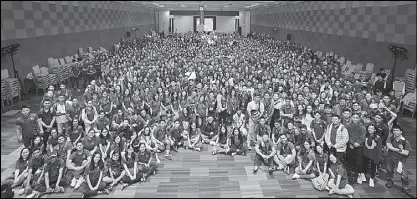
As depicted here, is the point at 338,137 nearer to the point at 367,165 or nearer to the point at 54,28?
the point at 367,165

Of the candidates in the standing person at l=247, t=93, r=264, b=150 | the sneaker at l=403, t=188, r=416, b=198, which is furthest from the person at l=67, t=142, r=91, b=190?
the sneaker at l=403, t=188, r=416, b=198

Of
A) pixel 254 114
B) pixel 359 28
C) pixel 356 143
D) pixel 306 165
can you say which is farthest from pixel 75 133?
pixel 359 28

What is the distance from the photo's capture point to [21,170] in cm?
684

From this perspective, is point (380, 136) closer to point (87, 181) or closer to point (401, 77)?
point (87, 181)

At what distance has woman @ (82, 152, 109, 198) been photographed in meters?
6.69

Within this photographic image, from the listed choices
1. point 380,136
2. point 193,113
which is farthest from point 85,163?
point 380,136

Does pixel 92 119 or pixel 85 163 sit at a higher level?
pixel 92 119

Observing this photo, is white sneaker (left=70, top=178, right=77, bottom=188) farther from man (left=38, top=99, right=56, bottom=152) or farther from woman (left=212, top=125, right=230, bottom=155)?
woman (left=212, top=125, right=230, bottom=155)

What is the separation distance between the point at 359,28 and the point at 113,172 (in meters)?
16.2

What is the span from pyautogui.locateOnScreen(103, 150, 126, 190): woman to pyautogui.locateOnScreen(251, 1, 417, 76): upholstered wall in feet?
44.4

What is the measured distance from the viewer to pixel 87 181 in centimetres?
679

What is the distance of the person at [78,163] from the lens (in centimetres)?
706

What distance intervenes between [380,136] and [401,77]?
8.53 m

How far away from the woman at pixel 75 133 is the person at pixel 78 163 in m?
1.29
